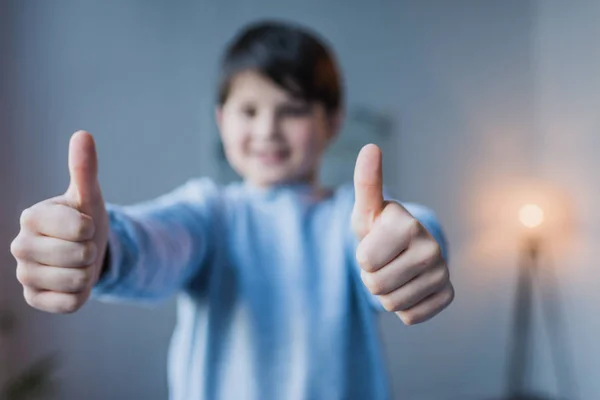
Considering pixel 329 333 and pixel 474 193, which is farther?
pixel 474 193

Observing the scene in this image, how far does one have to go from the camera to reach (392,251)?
24cm

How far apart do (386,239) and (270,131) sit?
221 millimetres

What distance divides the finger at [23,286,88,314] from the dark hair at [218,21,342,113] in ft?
0.90

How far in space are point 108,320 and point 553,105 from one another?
1434mm

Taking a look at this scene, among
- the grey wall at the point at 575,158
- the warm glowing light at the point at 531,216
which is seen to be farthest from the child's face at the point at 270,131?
the warm glowing light at the point at 531,216

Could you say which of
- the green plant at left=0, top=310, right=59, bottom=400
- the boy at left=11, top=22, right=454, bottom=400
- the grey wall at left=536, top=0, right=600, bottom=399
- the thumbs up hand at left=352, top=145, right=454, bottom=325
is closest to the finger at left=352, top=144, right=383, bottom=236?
the thumbs up hand at left=352, top=145, right=454, bottom=325

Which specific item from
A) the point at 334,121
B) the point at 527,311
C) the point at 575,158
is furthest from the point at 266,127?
the point at 527,311

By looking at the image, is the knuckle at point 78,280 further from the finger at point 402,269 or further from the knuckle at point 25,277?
the finger at point 402,269

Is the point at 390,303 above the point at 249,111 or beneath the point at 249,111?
beneath

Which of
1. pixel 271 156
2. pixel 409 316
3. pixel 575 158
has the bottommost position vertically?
pixel 409 316

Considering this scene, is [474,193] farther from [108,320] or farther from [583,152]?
[108,320]

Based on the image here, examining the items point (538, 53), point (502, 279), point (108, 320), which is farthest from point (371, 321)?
point (538, 53)

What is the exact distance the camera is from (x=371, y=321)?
43 cm

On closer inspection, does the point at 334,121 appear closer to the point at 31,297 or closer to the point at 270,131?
the point at 270,131
